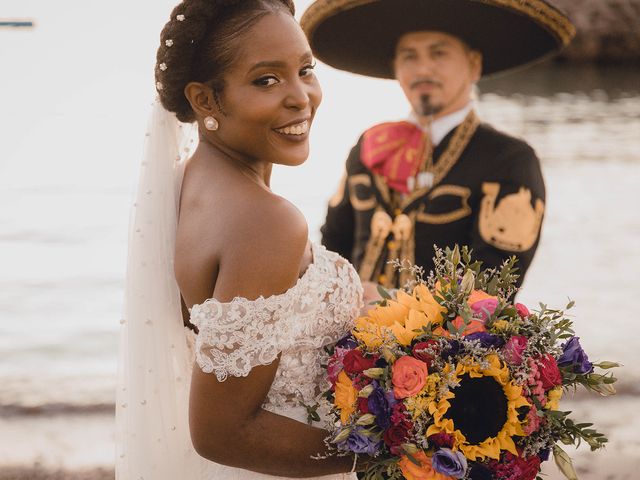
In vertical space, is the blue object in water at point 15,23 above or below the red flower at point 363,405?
above

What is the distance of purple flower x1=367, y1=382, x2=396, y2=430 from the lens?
166 centimetres

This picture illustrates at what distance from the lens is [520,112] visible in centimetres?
1650

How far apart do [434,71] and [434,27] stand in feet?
0.66

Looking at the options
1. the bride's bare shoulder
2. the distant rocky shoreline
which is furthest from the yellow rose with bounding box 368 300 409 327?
the distant rocky shoreline

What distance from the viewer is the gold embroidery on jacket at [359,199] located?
3377mm

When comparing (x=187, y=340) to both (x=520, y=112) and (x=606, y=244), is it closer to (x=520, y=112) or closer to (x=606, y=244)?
(x=606, y=244)

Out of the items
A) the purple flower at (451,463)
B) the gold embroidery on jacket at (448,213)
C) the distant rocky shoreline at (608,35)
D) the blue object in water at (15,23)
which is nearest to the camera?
the purple flower at (451,463)

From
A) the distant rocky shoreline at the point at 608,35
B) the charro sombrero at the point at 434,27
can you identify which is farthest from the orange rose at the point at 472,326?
the distant rocky shoreline at the point at 608,35

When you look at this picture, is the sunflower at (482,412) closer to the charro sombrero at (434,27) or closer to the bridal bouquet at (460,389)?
the bridal bouquet at (460,389)

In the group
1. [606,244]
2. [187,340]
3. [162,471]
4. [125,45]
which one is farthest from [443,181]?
[125,45]

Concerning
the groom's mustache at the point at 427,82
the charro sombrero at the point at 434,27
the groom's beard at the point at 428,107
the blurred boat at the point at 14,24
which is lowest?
the groom's beard at the point at 428,107

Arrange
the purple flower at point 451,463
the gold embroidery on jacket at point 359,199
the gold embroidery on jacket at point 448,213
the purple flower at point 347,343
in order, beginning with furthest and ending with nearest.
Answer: the gold embroidery on jacket at point 359,199 → the gold embroidery on jacket at point 448,213 → the purple flower at point 347,343 → the purple flower at point 451,463

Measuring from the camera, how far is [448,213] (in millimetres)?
3172

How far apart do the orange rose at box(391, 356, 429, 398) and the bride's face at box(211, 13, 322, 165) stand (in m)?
0.55
